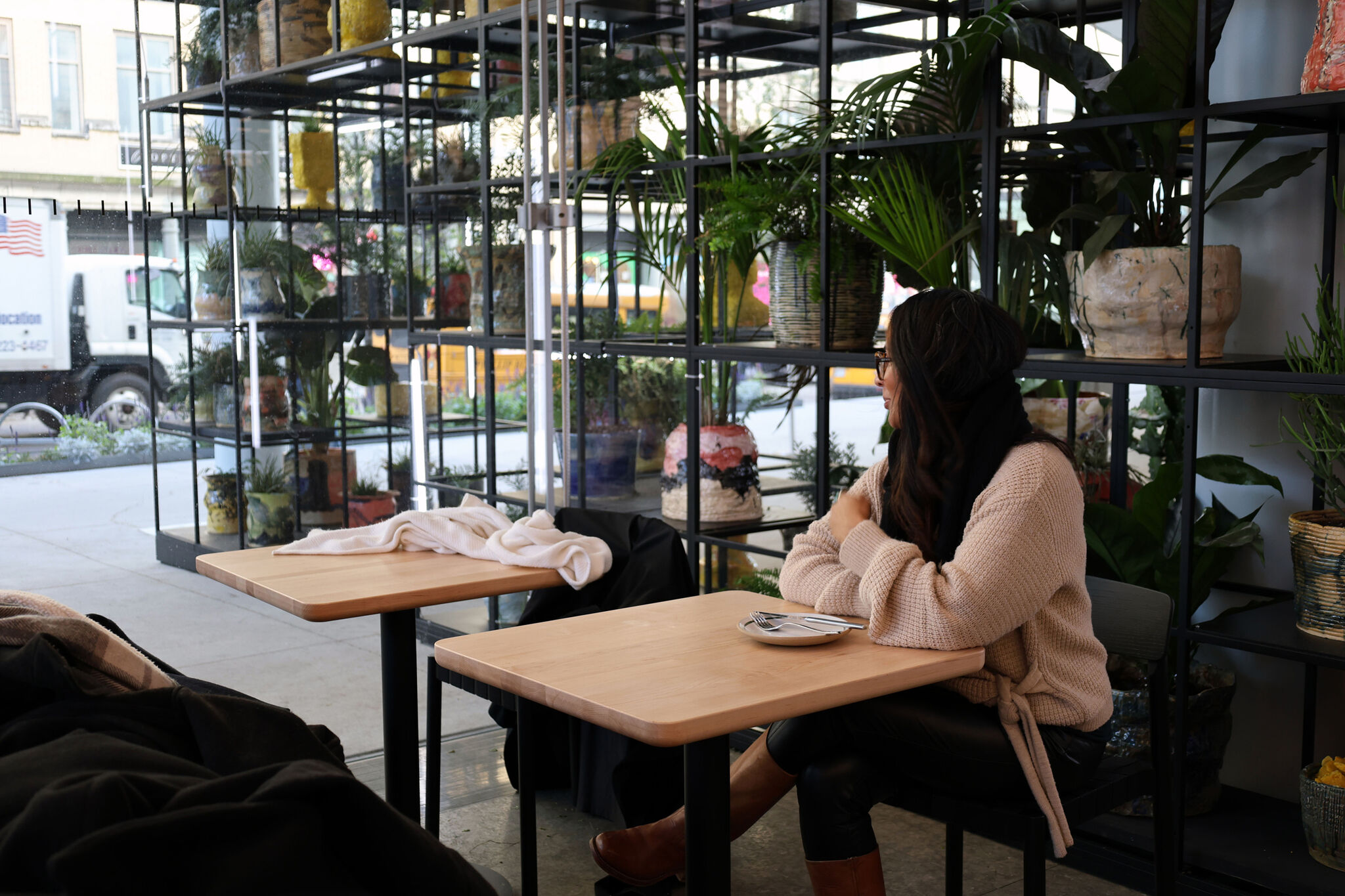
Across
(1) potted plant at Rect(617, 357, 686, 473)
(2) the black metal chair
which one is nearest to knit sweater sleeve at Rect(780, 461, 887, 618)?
(2) the black metal chair

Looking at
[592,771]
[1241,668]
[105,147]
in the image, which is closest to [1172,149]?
[1241,668]

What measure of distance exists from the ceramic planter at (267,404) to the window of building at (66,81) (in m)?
1.27

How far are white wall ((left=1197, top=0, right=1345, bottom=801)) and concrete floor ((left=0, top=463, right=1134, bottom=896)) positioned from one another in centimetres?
59

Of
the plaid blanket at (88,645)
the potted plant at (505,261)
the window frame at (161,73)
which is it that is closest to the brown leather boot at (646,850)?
the plaid blanket at (88,645)

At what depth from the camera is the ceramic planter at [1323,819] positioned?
246 centimetres

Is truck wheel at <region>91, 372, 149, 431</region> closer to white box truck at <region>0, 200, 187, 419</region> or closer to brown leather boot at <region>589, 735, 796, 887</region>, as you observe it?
white box truck at <region>0, 200, 187, 419</region>

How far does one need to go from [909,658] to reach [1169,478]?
119 cm

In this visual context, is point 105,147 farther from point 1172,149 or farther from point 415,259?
point 1172,149

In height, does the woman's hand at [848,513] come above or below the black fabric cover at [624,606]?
above

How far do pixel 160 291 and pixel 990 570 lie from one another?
4.84 metres

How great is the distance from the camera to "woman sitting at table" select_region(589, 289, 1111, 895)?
1891mm

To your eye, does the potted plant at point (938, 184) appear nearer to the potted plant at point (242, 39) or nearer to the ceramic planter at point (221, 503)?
the potted plant at point (242, 39)

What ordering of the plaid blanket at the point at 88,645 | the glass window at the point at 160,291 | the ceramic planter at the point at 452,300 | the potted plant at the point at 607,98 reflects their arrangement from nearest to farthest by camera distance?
the plaid blanket at the point at 88,645 → the potted plant at the point at 607,98 → the ceramic planter at the point at 452,300 → the glass window at the point at 160,291

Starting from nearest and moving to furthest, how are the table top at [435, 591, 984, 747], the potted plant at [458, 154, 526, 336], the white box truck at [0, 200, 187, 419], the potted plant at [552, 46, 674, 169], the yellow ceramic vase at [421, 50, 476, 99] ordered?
the table top at [435, 591, 984, 747] < the potted plant at [552, 46, 674, 169] < the potted plant at [458, 154, 526, 336] < the yellow ceramic vase at [421, 50, 476, 99] < the white box truck at [0, 200, 187, 419]
